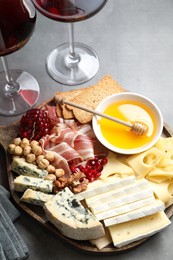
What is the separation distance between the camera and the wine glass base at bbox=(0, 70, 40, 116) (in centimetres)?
186

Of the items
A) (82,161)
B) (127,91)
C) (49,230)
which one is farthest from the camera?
(127,91)

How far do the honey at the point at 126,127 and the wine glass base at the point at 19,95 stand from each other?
0.29 metres

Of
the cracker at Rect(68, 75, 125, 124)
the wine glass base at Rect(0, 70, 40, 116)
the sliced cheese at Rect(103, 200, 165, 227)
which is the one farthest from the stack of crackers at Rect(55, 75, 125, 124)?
the sliced cheese at Rect(103, 200, 165, 227)

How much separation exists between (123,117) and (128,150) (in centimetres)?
13

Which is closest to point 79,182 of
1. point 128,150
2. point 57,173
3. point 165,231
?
point 57,173

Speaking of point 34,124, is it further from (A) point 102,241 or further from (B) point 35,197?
(A) point 102,241

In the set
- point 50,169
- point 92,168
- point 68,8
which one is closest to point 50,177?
point 50,169

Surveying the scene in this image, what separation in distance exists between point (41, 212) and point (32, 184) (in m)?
0.09

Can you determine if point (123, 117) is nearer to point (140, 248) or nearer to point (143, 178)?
point (143, 178)

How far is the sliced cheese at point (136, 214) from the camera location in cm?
152

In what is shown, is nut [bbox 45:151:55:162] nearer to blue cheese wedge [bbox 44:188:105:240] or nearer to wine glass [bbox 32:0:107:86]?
blue cheese wedge [bbox 44:188:105:240]

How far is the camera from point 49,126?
1740 millimetres

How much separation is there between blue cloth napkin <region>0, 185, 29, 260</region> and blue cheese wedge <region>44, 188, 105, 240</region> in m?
0.11

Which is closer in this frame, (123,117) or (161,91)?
(123,117)
